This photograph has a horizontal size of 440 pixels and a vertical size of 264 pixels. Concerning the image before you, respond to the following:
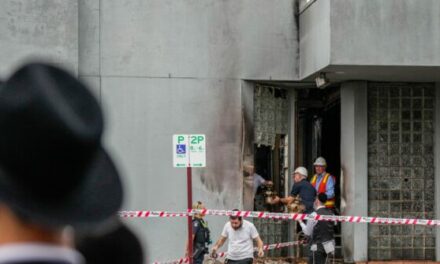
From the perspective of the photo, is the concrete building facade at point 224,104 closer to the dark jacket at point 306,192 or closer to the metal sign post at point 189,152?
the dark jacket at point 306,192

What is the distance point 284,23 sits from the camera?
1658 centimetres

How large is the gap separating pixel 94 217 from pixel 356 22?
13051 millimetres

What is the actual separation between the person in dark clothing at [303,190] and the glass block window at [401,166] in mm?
1202

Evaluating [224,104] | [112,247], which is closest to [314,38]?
[224,104]

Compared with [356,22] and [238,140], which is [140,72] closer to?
[238,140]

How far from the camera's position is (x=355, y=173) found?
52.6 ft

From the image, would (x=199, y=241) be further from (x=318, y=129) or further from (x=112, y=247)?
(x=112, y=247)

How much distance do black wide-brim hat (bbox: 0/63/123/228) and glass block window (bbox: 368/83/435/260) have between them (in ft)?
48.9

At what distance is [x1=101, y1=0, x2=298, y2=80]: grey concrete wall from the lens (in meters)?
16.0

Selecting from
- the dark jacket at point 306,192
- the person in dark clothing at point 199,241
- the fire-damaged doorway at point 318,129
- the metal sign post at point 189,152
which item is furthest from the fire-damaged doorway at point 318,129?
the person in dark clothing at point 199,241

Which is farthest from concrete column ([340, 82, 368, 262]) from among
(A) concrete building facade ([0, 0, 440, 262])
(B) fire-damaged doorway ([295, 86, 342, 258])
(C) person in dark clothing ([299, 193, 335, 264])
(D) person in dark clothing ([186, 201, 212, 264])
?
(D) person in dark clothing ([186, 201, 212, 264])

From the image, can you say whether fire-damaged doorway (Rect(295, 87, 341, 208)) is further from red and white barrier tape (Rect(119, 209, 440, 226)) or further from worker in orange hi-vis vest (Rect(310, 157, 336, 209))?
red and white barrier tape (Rect(119, 209, 440, 226))

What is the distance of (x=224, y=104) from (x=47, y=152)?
14.8 metres

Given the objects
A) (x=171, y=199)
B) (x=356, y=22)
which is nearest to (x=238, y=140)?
(x=171, y=199)
